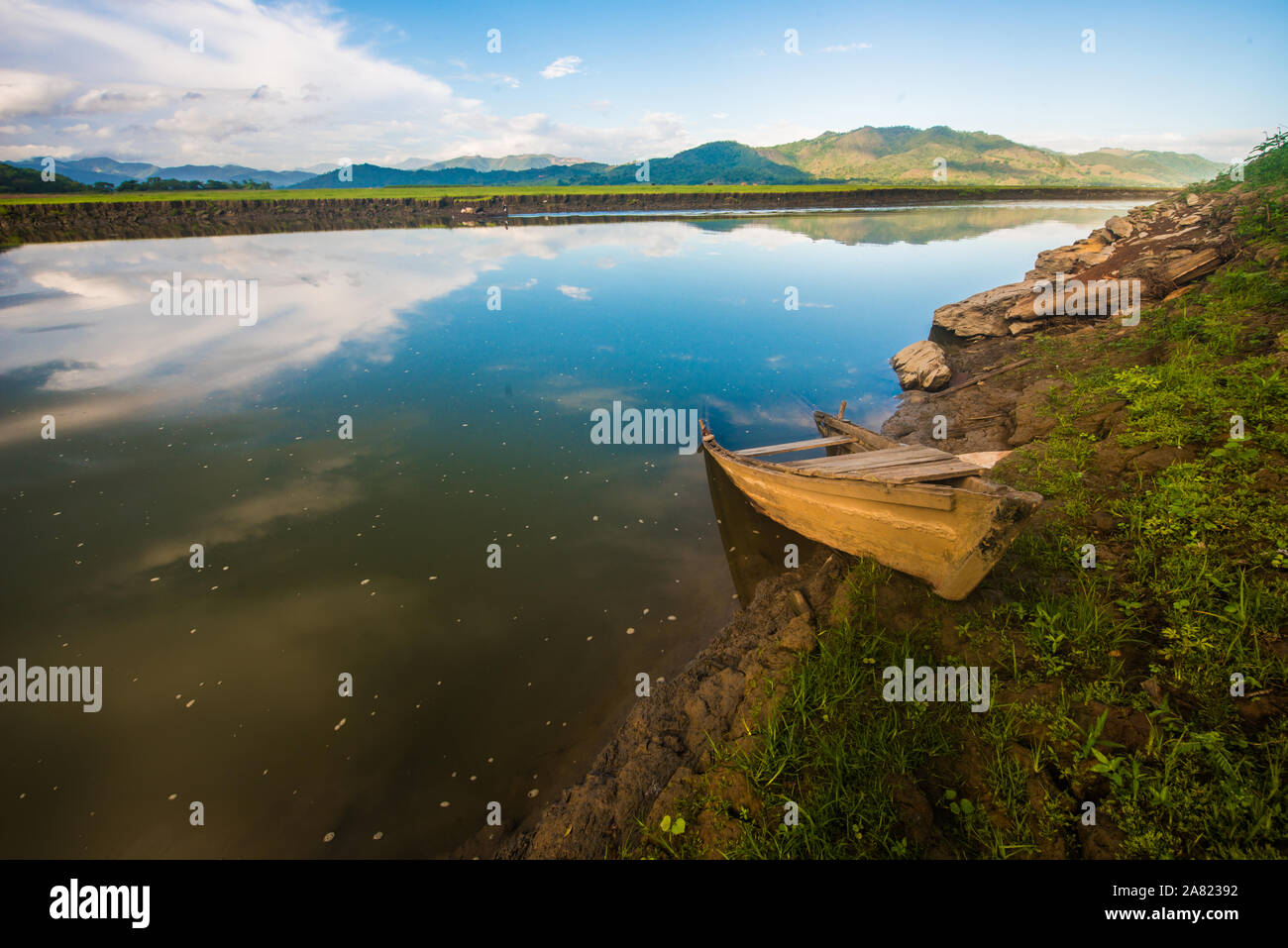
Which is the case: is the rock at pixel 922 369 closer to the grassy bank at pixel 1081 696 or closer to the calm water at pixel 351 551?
the calm water at pixel 351 551

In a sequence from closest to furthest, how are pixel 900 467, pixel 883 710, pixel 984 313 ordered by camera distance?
pixel 883 710 < pixel 900 467 < pixel 984 313

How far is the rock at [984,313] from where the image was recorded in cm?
1773

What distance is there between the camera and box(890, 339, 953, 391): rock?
14641mm

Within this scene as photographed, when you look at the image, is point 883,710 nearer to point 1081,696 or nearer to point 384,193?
point 1081,696

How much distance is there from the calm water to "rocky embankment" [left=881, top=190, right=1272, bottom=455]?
1.67 m

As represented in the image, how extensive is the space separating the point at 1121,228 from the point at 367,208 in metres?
103

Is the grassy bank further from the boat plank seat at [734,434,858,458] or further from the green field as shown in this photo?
the green field

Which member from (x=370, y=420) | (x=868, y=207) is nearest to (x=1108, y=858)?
(x=370, y=420)

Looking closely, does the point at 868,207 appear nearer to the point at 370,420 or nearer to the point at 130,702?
the point at 370,420

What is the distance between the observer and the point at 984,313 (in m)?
18.5

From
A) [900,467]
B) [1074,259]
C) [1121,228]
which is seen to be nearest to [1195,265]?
[1074,259]

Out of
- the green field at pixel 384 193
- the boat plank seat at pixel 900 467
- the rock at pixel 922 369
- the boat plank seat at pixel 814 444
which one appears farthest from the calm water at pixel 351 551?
the green field at pixel 384 193
